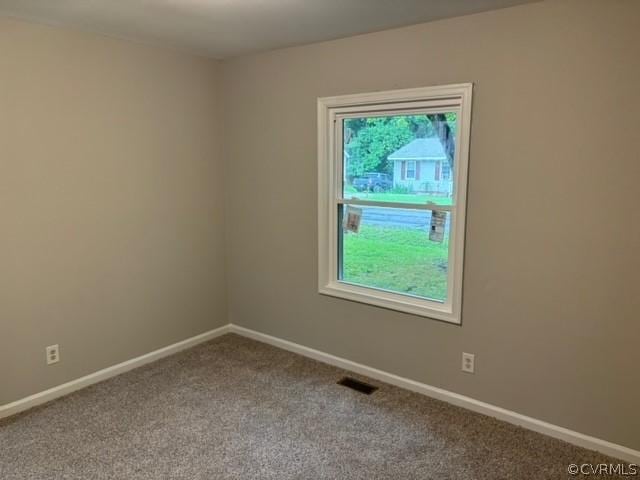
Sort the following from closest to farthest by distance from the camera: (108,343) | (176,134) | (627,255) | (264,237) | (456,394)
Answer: (627,255)
(456,394)
(108,343)
(176,134)
(264,237)

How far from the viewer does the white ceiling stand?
229cm

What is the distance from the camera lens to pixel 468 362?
9.00 feet

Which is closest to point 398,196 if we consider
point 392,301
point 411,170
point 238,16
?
point 411,170

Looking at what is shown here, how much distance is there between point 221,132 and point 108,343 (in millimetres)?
1828

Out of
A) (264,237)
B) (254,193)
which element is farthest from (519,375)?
(254,193)

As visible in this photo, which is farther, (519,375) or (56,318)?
(56,318)

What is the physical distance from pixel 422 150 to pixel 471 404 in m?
1.58

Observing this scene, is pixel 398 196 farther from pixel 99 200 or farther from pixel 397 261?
pixel 99 200

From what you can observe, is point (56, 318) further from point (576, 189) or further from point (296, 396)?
point (576, 189)

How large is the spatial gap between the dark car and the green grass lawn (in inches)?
10.7

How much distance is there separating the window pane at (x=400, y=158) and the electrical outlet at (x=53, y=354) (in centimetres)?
215

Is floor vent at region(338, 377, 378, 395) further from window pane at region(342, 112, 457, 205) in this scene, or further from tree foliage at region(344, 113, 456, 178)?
→ tree foliage at region(344, 113, 456, 178)

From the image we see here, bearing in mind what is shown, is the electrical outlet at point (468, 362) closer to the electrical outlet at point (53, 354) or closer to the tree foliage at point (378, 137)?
the tree foliage at point (378, 137)

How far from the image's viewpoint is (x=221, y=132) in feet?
12.2
